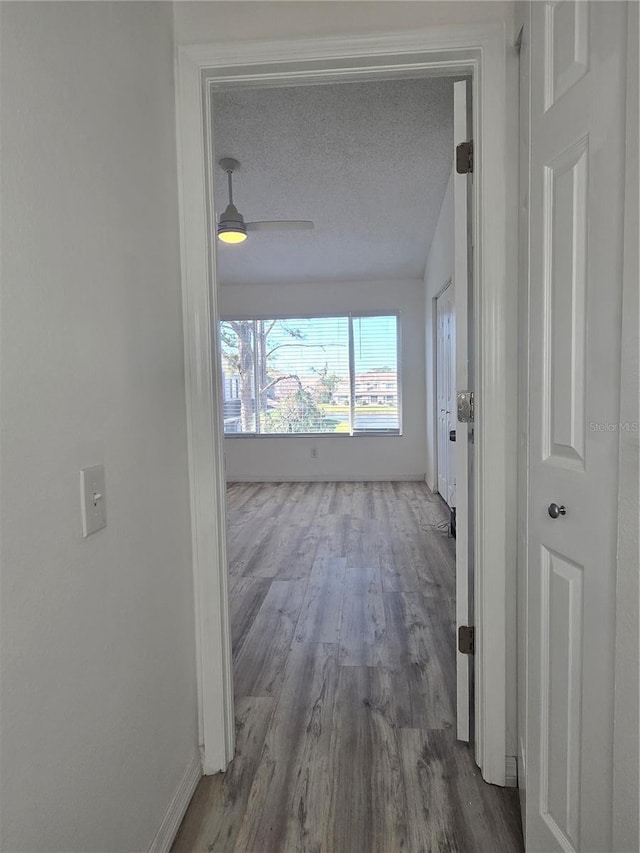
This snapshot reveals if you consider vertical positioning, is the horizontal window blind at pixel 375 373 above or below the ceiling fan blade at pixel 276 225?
below

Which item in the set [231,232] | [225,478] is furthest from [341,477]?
[225,478]

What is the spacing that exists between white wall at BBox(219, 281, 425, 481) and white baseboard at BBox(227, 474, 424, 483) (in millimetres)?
13

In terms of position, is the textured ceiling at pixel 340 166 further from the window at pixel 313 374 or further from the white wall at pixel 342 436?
the window at pixel 313 374

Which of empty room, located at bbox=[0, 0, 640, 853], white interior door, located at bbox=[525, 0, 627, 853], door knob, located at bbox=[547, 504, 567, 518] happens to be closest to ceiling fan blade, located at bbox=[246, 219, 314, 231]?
empty room, located at bbox=[0, 0, 640, 853]

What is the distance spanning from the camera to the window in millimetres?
6215

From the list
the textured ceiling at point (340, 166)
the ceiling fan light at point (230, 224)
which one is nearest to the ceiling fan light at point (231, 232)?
the ceiling fan light at point (230, 224)

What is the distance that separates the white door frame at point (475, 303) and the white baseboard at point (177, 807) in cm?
5

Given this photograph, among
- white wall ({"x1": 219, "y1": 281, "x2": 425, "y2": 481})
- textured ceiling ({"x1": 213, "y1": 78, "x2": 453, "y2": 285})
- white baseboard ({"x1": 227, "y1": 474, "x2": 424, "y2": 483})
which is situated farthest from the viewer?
white baseboard ({"x1": 227, "y1": 474, "x2": 424, "y2": 483})

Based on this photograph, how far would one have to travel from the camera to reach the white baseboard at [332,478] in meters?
6.23

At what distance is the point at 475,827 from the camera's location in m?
1.32

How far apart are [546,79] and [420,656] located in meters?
2.05

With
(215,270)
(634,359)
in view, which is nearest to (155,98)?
(215,270)

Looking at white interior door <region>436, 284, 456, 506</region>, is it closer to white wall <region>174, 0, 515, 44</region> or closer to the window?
the window

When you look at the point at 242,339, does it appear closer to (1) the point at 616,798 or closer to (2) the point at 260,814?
(2) the point at 260,814
